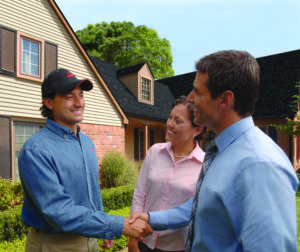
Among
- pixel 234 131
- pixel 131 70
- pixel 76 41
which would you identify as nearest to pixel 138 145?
pixel 131 70

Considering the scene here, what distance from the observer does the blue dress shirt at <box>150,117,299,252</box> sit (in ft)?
3.44

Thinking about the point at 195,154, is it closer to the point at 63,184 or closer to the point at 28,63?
the point at 63,184

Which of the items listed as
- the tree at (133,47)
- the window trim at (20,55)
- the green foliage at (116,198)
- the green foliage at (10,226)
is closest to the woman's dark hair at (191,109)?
the green foliage at (10,226)

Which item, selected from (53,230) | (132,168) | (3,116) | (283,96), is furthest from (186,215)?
(283,96)

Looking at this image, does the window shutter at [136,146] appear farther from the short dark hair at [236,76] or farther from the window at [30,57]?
the short dark hair at [236,76]

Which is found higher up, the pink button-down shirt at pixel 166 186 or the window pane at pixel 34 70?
the window pane at pixel 34 70

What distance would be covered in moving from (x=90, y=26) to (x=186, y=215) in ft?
114

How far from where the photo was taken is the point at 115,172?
994 cm

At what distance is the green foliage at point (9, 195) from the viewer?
18.3 ft

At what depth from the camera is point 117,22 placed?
105 ft

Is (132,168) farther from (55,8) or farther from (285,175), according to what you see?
(285,175)

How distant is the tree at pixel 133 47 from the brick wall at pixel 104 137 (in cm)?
1817

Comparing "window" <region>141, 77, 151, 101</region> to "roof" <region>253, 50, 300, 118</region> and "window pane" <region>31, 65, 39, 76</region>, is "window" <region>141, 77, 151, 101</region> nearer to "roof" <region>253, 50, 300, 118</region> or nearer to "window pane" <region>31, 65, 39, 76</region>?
"roof" <region>253, 50, 300, 118</region>

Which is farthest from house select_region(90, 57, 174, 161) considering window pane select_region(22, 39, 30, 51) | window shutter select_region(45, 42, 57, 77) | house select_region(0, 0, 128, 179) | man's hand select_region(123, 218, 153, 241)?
man's hand select_region(123, 218, 153, 241)
